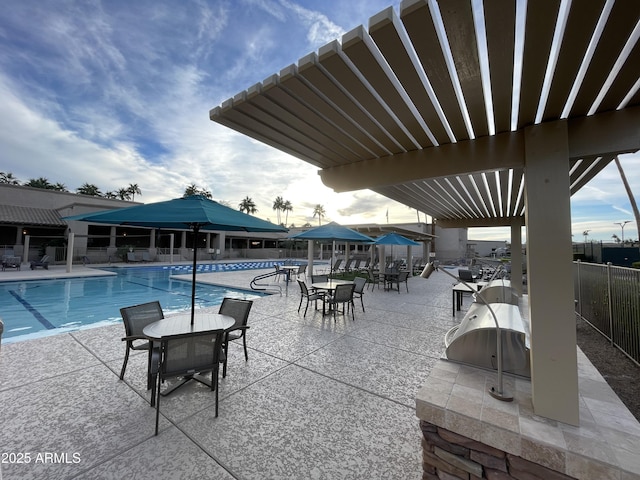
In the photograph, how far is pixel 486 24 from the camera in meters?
1.33

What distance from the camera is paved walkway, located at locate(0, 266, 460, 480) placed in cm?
205

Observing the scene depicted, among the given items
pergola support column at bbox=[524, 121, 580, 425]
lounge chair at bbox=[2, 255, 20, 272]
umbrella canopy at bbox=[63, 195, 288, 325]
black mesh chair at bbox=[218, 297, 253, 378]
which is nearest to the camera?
pergola support column at bbox=[524, 121, 580, 425]

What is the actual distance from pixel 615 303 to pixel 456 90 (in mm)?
5955

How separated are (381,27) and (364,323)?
5.59 metres

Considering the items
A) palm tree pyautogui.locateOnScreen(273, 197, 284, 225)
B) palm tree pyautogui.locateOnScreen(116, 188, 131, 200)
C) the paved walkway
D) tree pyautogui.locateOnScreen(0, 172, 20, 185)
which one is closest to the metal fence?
the paved walkway

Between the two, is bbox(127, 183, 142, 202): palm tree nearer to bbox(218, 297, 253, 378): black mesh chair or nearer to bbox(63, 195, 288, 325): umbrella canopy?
bbox(63, 195, 288, 325): umbrella canopy

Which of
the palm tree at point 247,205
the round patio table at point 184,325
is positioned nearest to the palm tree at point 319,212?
the palm tree at point 247,205

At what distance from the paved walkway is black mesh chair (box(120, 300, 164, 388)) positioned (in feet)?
1.39

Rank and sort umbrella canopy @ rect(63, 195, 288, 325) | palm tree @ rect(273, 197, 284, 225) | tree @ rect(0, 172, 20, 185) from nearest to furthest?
umbrella canopy @ rect(63, 195, 288, 325)
tree @ rect(0, 172, 20, 185)
palm tree @ rect(273, 197, 284, 225)

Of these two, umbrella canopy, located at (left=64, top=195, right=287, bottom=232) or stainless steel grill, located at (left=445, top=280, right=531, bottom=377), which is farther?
umbrella canopy, located at (left=64, top=195, right=287, bottom=232)

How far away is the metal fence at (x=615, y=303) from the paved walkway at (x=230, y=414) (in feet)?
10.2

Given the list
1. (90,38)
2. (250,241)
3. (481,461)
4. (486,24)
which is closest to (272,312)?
(481,461)

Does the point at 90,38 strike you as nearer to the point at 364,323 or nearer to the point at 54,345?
the point at 54,345

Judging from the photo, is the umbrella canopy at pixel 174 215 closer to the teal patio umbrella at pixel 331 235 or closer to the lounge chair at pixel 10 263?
the teal patio umbrella at pixel 331 235
